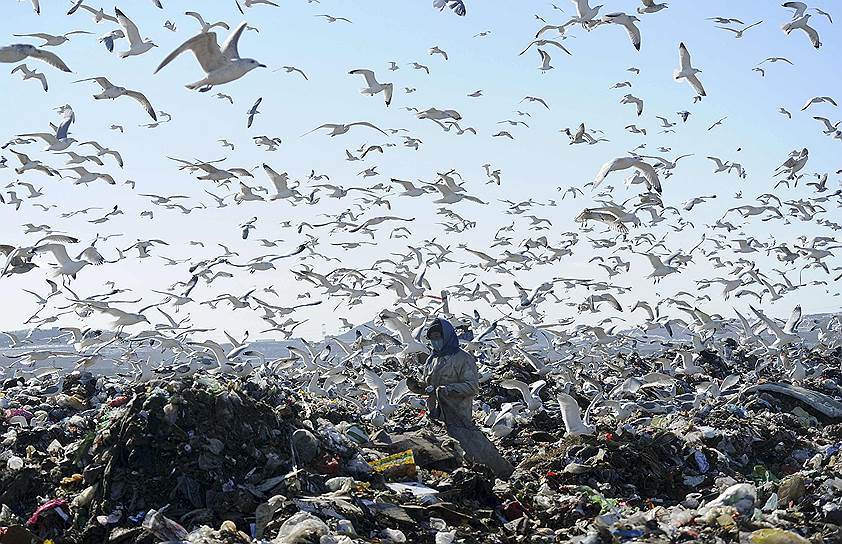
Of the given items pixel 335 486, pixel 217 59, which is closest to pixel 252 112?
pixel 217 59

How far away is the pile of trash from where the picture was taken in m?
5.09

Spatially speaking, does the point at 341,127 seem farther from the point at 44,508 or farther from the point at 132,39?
the point at 44,508

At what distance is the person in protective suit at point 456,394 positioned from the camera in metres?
7.80

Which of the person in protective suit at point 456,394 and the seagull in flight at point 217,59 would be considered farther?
the person in protective suit at point 456,394

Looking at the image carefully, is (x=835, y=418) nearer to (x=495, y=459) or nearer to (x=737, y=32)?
(x=737, y=32)

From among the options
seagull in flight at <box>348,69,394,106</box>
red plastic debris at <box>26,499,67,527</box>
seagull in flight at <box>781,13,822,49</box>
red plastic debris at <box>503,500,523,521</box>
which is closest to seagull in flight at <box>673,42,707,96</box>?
seagull in flight at <box>781,13,822,49</box>

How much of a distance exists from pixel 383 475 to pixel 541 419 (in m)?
4.95

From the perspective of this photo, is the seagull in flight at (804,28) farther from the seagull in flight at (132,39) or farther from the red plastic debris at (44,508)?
the red plastic debris at (44,508)

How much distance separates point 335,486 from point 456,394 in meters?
2.13

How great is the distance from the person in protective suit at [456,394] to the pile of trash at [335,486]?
0.54ft

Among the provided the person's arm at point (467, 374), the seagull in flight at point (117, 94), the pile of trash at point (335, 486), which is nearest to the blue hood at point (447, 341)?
the person's arm at point (467, 374)

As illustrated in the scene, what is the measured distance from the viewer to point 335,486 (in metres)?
5.91

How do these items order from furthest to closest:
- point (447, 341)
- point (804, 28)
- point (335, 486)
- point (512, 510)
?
point (804, 28) < point (447, 341) < point (512, 510) < point (335, 486)

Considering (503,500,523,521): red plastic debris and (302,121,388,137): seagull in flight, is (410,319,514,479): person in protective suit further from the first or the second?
(302,121,388,137): seagull in flight
